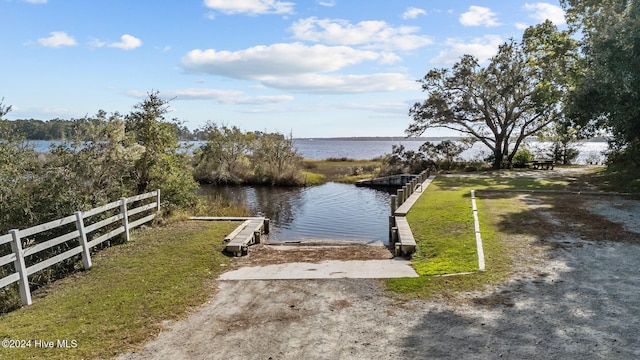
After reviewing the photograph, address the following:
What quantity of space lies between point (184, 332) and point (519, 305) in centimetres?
507

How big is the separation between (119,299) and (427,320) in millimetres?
5130

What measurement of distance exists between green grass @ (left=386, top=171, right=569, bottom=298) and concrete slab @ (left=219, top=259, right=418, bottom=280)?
424 millimetres

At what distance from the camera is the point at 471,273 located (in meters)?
8.38

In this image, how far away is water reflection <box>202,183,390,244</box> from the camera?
18.1 metres

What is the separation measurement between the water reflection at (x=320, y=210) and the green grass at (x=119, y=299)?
6196mm

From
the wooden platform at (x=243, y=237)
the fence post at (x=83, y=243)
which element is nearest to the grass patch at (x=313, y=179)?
the wooden platform at (x=243, y=237)

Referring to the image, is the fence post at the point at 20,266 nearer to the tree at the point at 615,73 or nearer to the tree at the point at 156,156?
the tree at the point at 156,156

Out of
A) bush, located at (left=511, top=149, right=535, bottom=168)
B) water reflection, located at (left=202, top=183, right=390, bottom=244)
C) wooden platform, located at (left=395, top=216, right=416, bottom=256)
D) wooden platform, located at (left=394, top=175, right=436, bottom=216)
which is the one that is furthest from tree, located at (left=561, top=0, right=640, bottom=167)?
bush, located at (left=511, top=149, right=535, bottom=168)

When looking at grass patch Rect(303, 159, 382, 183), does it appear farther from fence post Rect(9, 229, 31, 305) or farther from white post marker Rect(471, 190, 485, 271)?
fence post Rect(9, 229, 31, 305)

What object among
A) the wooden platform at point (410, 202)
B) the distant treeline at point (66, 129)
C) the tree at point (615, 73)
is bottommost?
the wooden platform at point (410, 202)

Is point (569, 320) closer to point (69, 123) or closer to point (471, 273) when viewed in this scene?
point (471, 273)

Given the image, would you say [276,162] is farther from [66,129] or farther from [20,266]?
[20,266]

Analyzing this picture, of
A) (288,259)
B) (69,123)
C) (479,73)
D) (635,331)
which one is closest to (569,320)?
(635,331)

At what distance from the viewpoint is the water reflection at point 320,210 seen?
18109 millimetres
